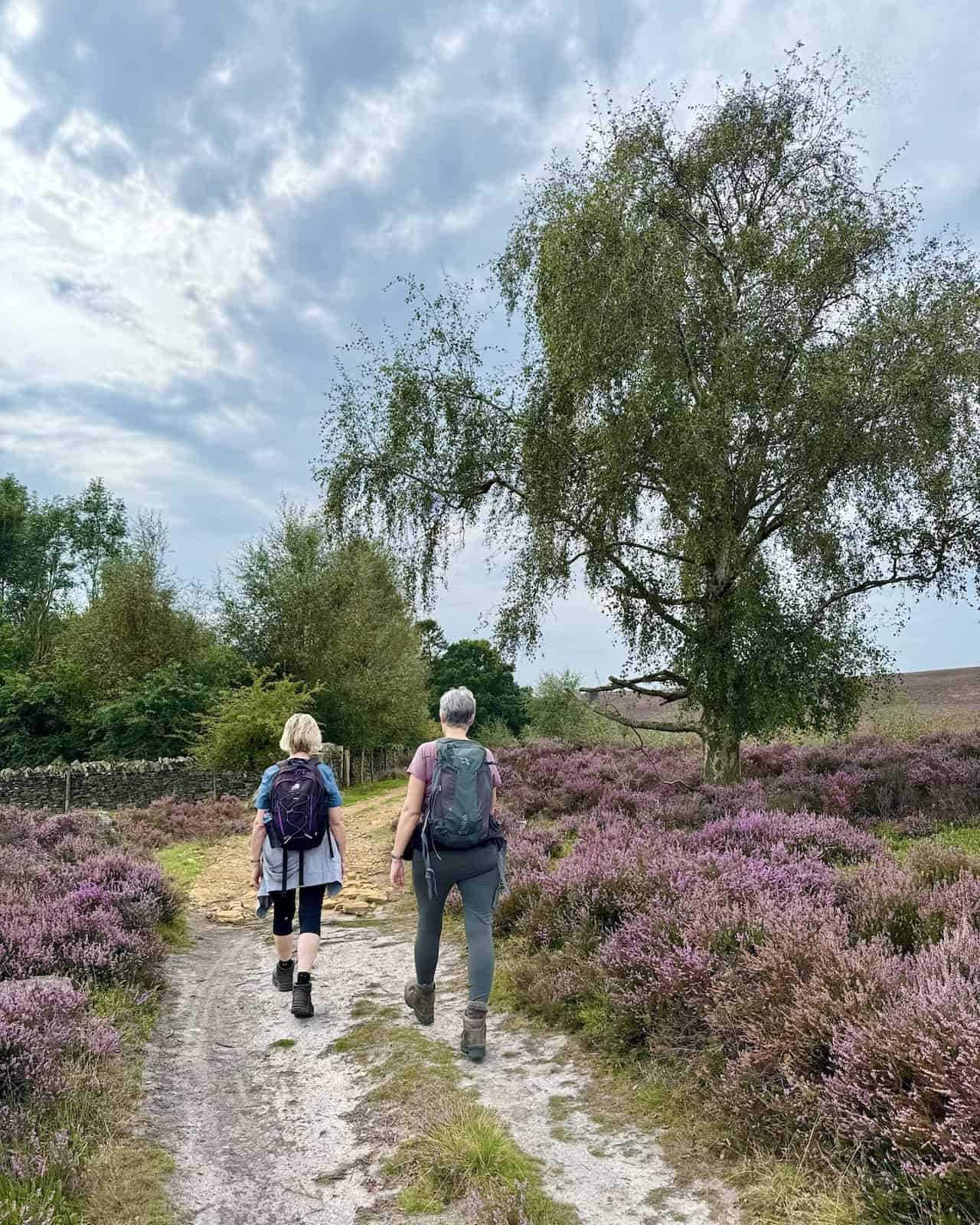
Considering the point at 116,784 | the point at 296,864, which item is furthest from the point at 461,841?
the point at 116,784

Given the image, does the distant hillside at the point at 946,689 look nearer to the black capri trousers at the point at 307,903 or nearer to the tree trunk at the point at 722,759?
the tree trunk at the point at 722,759

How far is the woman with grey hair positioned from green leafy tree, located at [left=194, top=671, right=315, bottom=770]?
69.5 feet

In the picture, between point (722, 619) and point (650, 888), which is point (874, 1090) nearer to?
point (650, 888)

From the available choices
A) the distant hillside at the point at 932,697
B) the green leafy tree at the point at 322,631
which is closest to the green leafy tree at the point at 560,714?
the distant hillside at the point at 932,697

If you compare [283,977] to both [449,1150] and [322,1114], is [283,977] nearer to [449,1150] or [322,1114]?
[322,1114]

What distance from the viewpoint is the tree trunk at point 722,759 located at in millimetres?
14992

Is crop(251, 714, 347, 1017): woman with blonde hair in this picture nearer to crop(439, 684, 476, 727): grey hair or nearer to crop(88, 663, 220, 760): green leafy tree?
crop(439, 684, 476, 727): grey hair

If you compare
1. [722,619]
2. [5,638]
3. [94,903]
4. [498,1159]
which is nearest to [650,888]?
[498,1159]

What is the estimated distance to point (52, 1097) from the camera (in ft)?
14.3

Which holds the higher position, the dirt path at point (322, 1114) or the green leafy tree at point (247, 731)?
the green leafy tree at point (247, 731)

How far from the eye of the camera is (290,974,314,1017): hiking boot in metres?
6.30

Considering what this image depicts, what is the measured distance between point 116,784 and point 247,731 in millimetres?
4139

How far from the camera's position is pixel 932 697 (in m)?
33.7

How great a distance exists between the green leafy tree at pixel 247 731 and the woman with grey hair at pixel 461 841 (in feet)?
69.5
